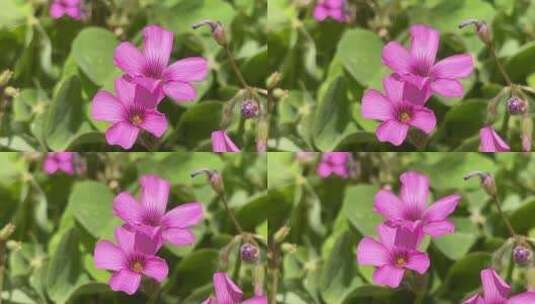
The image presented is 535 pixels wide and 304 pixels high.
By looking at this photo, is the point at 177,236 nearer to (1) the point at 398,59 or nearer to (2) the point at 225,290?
(2) the point at 225,290

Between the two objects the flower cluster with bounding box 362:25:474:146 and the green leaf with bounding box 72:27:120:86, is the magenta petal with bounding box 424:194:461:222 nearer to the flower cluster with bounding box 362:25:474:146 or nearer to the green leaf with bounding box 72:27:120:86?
the flower cluster with bounding box 362:25:474:146

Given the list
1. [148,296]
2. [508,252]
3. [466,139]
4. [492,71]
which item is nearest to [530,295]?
[508,252]

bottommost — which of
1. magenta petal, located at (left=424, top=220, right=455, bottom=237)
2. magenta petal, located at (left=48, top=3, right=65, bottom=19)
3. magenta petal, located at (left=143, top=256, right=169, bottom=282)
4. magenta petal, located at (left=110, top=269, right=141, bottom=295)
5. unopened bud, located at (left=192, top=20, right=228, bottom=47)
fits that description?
magenta petal, located at (left=110, top=269, right=141, bottom=295)

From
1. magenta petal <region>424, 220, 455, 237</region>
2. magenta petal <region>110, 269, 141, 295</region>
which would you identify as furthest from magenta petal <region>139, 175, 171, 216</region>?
magenta petal <region>424, 220, 455, 237</region>

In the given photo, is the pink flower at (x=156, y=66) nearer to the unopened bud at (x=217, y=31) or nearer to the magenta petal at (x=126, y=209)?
the unopened bud at (x=217, y=31)

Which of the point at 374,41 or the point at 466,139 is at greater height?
the point at 374,41

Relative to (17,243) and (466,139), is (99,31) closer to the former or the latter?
(17,243)
